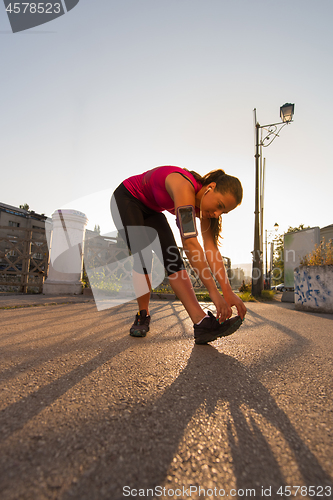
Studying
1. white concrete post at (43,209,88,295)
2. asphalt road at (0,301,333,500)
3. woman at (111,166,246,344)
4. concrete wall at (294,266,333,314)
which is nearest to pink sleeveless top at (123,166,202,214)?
woman at (111,166,246,344)

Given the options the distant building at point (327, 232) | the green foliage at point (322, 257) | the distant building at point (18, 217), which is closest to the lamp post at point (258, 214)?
the green foliage at point (322, 257)

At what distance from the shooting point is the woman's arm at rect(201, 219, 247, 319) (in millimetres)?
1585

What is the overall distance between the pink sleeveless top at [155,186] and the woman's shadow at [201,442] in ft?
4.24

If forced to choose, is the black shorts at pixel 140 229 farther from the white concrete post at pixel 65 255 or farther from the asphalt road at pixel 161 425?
the white concrete post at pixel 65 255

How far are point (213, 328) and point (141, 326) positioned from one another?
58cm

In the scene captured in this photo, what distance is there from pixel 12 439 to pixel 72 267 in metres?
5.83

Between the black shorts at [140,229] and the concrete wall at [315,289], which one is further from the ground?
the black shorts at [140,229]

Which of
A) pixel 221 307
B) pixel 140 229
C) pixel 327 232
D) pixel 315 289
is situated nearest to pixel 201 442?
pixel 221 307

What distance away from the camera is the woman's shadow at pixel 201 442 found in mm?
512

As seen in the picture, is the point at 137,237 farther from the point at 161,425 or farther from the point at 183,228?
the point at 161,425

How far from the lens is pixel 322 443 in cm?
65

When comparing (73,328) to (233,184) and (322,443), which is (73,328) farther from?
(322,443)

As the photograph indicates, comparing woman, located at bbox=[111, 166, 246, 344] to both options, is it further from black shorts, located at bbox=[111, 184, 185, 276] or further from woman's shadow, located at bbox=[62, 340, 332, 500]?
woman's shadow, located at bbox=[62, 340, 332, 500]

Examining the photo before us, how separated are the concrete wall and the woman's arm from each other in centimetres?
364
